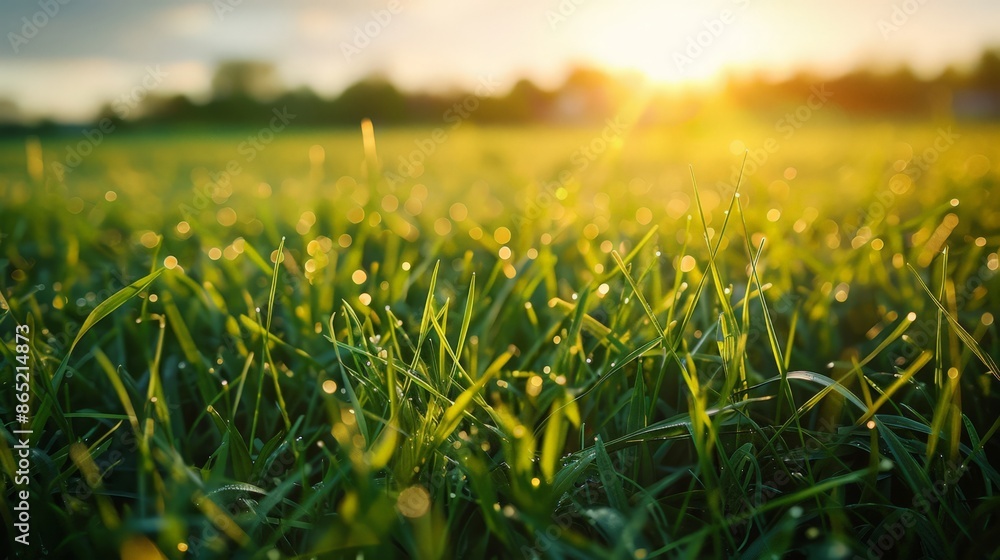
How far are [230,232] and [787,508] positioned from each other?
185 cm

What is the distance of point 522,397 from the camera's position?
80 cm

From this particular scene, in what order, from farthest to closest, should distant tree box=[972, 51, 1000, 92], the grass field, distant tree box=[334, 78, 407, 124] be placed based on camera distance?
distant tree box=[334, 78, 407, 124]
distant tree box=[972, 51, 1000, 92]
the grass field

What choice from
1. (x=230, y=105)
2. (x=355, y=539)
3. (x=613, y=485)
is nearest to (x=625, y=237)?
(x=613, y=485)

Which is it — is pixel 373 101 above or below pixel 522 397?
above

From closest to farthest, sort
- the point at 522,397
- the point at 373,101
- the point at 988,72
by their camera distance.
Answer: the point at 522,397 → the point at 988,72 → the point at 373,101

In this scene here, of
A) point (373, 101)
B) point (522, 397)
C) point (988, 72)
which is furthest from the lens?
point (373, 101)

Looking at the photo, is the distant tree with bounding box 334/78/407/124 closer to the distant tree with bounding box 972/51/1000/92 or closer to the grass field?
the distant tree with bounding box 972/51/1000/92

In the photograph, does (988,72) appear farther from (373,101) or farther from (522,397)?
(522,397)

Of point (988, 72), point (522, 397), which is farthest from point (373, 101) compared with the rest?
point (522, 397)

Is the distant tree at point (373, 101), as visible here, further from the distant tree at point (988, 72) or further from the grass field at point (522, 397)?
the grass field at point (522, 397)

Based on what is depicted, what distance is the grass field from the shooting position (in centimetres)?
57

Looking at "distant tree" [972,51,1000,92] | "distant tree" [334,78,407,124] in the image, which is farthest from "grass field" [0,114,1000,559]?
"distant tree" [334,78,407,124]

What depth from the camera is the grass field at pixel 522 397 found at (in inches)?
22.6

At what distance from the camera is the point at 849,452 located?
700 millimetres
